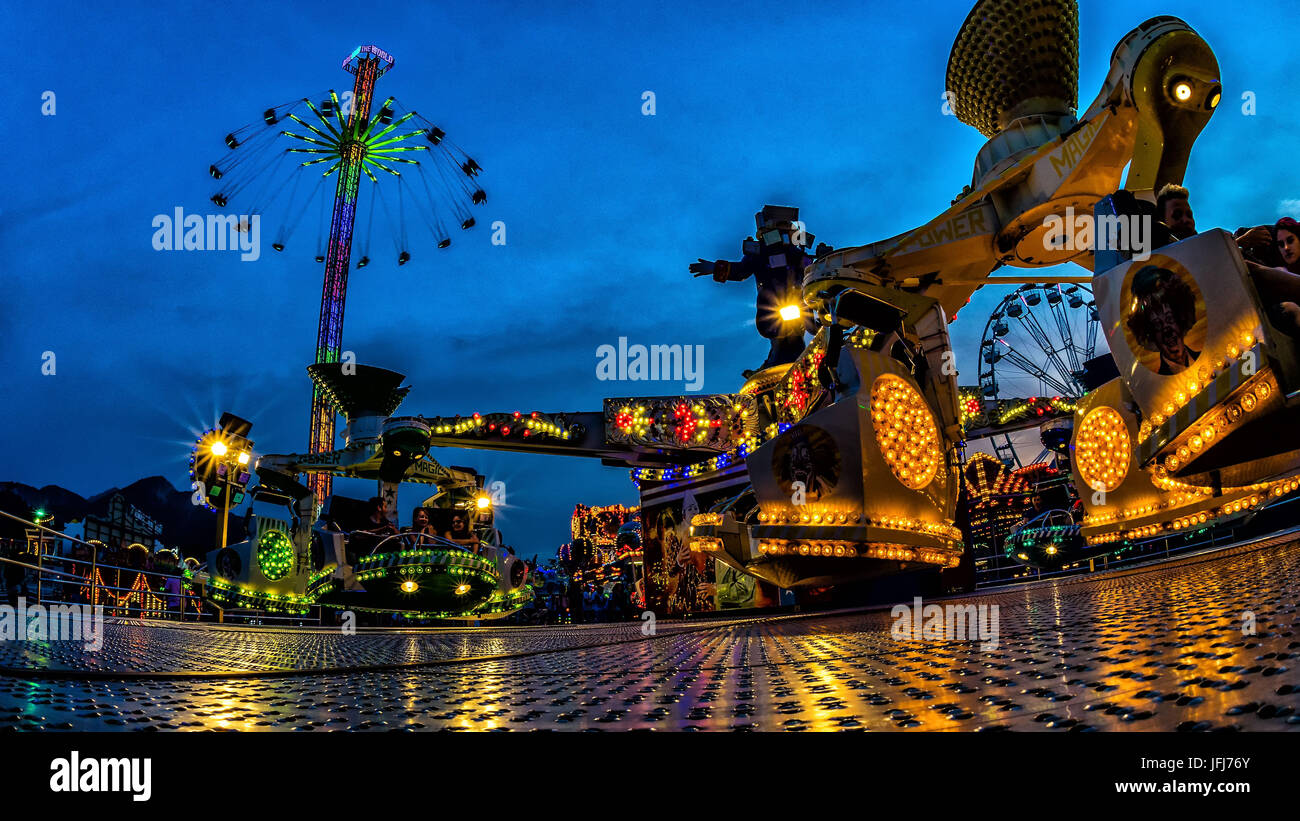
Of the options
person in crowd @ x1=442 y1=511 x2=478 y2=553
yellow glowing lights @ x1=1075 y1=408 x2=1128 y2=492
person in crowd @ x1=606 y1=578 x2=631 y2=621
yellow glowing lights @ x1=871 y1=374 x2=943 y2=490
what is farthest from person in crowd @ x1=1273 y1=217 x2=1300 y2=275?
person in crowd @ x1=606 y1=578 x2=631 y2=621

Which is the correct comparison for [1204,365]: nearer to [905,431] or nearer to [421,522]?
[905,431]

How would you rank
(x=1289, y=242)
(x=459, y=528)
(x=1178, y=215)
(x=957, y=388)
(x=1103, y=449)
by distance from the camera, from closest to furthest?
(x=1289, y=242) < (x=1178, y=215) < (x=1103, y=449) < (x=957, y=388) < (x=459, y=528)

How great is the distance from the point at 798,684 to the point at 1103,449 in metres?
5.36

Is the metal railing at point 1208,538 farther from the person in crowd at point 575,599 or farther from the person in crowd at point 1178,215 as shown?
the person in crowd at point 575,599

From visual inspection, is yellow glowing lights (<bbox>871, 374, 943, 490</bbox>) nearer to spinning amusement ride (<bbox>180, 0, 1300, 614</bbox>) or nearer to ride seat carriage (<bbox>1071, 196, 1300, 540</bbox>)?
spinning amusement ride (<bbox>180, 0, 1300, 614</bbox>)

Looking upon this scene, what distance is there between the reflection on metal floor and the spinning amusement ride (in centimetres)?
135

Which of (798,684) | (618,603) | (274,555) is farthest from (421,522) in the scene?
(798,684)

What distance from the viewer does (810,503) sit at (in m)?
6.78

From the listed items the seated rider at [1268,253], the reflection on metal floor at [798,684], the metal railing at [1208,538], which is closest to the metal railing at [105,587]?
the reflection on metal floor at [798,684]

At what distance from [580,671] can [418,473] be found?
18241 mm

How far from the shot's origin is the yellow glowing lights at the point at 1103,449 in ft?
19.5

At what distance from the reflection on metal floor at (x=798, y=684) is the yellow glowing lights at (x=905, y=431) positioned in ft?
11.4

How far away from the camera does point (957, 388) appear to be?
7.62 m
